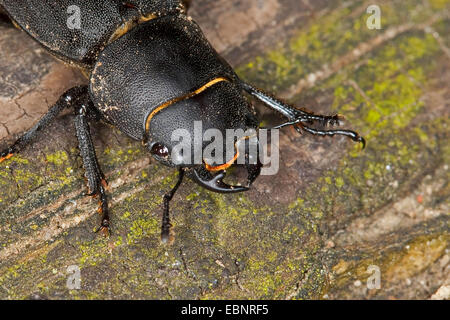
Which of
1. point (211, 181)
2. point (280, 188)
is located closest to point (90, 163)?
point (211, 181)

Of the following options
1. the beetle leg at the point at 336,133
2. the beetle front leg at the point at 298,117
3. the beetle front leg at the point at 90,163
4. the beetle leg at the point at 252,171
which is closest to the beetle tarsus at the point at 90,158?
the beetle front leg at the point at 90,163

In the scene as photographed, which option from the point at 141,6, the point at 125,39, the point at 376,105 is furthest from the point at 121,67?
the point at 376,105

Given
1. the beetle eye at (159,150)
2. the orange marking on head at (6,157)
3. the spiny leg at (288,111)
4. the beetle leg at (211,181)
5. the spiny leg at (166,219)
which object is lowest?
the spiny leg at (166,219)

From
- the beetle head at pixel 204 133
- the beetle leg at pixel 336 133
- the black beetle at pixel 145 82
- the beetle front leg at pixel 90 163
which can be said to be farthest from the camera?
the beetle leg at pixel 336 133

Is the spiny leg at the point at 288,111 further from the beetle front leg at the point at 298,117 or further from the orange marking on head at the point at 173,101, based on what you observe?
the orange marking on head at the point at 173,101

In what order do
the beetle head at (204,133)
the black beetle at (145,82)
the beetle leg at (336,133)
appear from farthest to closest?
the beetle leg at (336,133)
the black beetle at (145,82)
the beetle head at (204,133)

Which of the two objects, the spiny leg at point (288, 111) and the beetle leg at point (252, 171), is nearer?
the beetle leg at point (252, 171)

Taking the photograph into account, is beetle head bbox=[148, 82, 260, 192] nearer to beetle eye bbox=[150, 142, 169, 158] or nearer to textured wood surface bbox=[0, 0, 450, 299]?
beetle eye bbox=[150, 142, 169, 158]

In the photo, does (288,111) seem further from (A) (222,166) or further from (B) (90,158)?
(B) (90,158)
